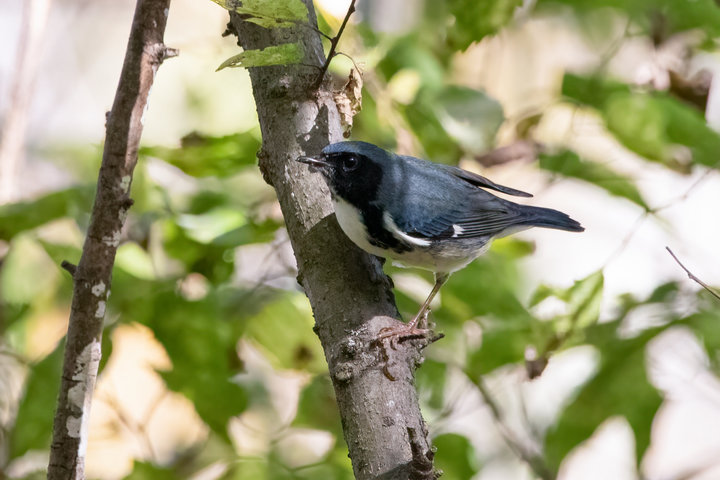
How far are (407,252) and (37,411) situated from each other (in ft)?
4.23

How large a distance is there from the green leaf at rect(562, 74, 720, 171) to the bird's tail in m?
0.52

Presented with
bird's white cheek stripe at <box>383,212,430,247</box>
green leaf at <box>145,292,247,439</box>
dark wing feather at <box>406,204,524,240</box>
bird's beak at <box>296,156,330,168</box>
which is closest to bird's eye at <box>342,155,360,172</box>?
bird's beak at <box>296,156,330,168</box>

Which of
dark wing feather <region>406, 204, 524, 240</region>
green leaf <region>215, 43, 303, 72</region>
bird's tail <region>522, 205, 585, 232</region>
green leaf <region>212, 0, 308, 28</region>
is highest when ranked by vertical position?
green leaf <region>212, 0, 308, 28</region>

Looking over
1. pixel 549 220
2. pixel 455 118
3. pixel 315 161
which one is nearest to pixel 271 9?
pixel 315 161

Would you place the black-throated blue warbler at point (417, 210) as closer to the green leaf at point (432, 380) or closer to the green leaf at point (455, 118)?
the green leaf at point (455, 118)

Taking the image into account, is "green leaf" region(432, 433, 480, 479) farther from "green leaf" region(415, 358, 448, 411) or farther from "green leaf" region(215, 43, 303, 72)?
"green leaf" region(215, 43, 303, 72)

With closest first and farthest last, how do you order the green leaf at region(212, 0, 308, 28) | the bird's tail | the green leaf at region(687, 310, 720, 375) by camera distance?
the green leaf at region(212, 0, 308, 28), the green leaf at region(687, 310, 720, 375), the bird's tail

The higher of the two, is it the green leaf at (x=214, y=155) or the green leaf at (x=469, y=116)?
the green leaf at (x=214, y=155)

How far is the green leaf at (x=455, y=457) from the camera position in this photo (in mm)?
2379

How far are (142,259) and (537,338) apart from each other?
1360mm

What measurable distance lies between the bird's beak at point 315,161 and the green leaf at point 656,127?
0.97 m

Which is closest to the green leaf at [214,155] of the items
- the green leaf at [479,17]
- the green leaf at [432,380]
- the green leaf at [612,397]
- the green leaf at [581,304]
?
the green leaf at [479,17]

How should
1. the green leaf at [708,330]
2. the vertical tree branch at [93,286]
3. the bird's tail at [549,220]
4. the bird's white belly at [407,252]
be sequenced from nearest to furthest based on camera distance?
the vertical tree branch at [93,286] → the green leaf at [708,330] → the bird's white belly at [407,252] → the bird's tail at [549,220]

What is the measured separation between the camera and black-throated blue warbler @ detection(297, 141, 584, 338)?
220 centimetres
